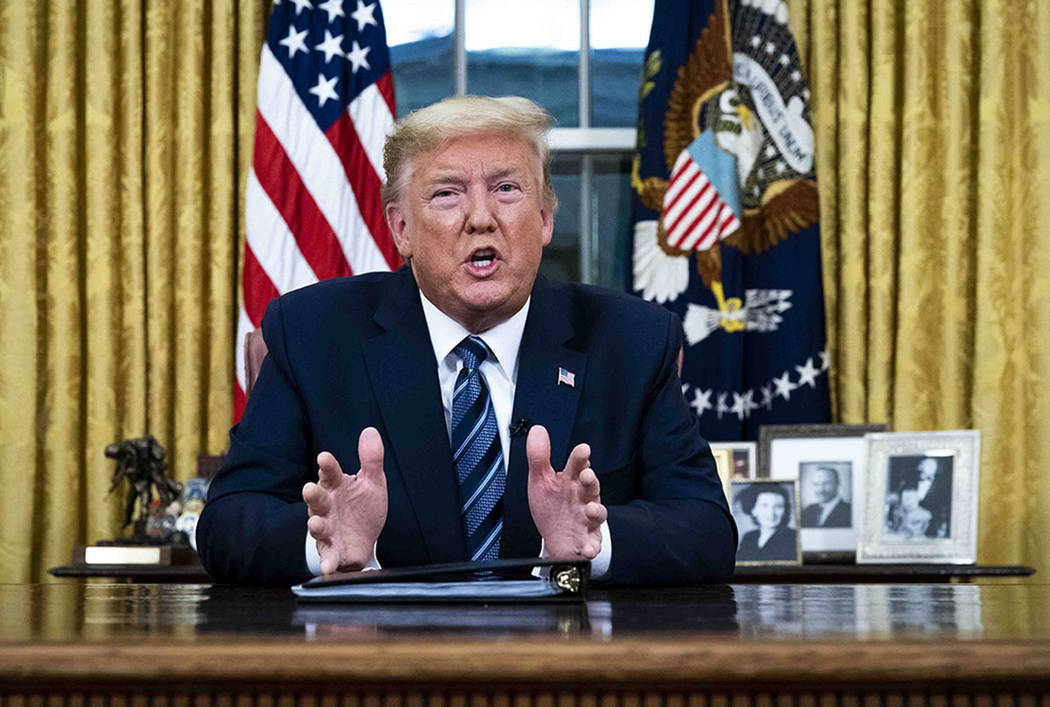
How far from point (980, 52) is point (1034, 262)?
2.11ft

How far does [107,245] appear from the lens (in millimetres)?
3928

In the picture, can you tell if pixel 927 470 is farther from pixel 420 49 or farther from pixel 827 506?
pixel 420 49

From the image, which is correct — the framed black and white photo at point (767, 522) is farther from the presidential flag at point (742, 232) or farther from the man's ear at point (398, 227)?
the man's ear at point (398, 227)

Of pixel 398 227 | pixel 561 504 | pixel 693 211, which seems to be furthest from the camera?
pixel 693 211

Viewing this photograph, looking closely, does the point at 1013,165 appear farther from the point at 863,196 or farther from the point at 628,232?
the point at 628,232

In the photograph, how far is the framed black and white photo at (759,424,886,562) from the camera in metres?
3.58

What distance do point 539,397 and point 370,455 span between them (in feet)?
1.58

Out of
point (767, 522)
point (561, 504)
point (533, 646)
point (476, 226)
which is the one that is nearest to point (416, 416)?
point (476, 226)

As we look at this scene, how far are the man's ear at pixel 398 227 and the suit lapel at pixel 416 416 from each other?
0.24 ft

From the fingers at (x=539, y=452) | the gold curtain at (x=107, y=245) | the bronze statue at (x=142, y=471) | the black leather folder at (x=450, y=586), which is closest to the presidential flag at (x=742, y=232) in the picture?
the gold curtain at (x=107, y=245)

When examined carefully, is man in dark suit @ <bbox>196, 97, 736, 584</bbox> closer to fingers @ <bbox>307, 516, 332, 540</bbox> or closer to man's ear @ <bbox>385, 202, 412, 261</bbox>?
man's ear @ <bbox>385, 202, 412, 261</bbox>

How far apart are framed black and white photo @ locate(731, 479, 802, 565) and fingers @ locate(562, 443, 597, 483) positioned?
1.89m

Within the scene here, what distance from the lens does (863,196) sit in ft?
12.9

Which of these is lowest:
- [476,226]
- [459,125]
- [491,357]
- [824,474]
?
[824,474]
